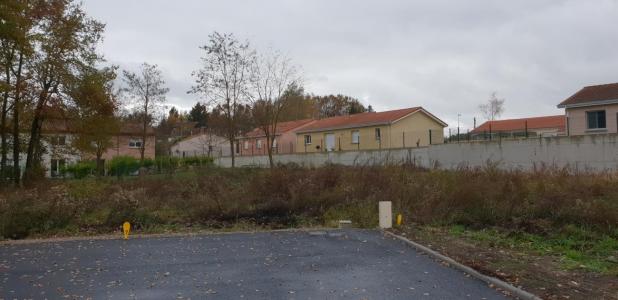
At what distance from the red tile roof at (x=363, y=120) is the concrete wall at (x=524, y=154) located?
31.6 ft

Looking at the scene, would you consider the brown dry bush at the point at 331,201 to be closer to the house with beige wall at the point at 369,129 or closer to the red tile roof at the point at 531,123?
the house with beige wall at the point at 369,129

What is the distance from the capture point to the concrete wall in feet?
80.3

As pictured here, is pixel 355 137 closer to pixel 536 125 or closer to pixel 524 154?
pixel 524 154

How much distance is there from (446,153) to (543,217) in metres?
20.0

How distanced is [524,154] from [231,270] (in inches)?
887

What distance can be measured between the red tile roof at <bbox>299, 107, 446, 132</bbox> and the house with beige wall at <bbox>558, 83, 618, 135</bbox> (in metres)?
13.4

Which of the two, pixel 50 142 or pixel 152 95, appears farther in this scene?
pixel 152 95

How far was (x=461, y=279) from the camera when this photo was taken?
26.7 feet

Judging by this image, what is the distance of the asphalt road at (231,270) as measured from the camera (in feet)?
24.3

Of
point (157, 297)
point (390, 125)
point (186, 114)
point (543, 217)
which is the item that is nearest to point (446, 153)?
point (390, 125)

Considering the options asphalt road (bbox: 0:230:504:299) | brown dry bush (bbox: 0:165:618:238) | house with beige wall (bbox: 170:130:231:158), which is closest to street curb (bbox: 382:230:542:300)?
asphalt road (bbox: 0:230:504:299)

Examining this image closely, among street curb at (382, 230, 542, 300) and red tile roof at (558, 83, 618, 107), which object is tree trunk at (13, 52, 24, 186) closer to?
street curb at (382, 230, 542, 300)

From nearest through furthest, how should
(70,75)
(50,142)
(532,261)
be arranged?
(532,261)
(70,75)
(50,142)

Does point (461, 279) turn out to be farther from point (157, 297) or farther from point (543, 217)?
point (543, 217)
